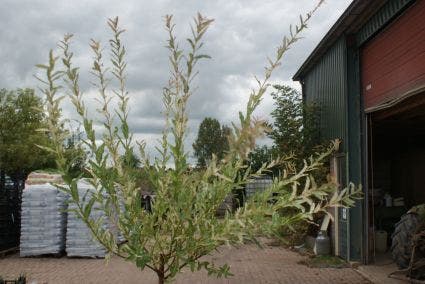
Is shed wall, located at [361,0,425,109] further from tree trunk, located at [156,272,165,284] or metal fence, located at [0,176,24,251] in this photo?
metal fence, located at [0,176,24,251]

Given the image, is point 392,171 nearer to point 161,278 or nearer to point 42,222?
point 42,222

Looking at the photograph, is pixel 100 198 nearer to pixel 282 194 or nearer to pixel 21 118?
pixel 282 194

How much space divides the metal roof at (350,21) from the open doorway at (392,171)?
2.02 metres

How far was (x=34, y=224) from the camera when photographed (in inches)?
612

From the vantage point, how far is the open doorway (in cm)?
1388

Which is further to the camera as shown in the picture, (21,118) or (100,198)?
(21,118)

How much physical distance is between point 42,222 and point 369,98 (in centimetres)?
932

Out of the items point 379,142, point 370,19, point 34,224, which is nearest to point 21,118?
point 34,224

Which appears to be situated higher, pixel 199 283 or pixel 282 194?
pixel 282 194

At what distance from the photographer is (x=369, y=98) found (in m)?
12.4

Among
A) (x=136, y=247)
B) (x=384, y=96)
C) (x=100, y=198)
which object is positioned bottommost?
(x=136, y=247)

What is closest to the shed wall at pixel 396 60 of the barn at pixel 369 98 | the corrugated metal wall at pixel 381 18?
the barn at pixel 369 98

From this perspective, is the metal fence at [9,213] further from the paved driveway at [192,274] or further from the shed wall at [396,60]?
the shed wall at [396,60]

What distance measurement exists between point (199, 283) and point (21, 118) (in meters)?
15.3
